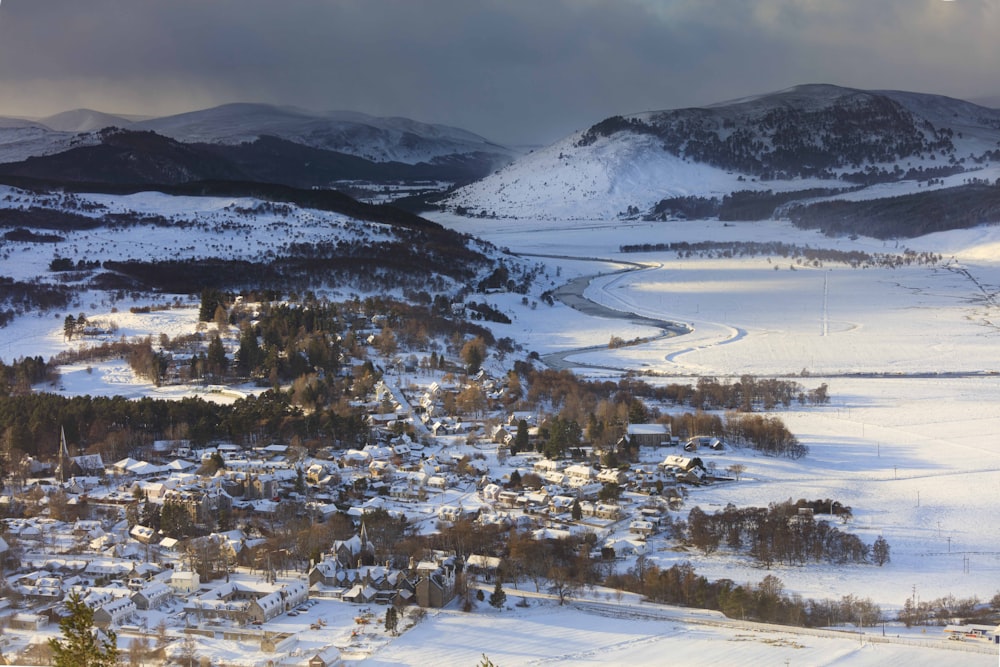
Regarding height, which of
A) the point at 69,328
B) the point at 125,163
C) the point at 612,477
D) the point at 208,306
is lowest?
the point at 612,477

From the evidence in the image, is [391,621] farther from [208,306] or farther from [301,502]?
[208,306]

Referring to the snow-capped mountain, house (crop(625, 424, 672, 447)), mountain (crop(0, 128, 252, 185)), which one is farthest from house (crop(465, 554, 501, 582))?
the snow-capped mountain

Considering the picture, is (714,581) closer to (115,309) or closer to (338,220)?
(115,309)

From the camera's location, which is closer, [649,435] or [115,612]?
[115,612]

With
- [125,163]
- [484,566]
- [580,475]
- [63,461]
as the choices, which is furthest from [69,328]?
[125,163]

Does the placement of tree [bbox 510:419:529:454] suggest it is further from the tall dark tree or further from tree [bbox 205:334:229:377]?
the tall dark tree

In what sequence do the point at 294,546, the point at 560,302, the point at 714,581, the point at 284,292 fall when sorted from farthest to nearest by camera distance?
the point at 560,302 → the point at 284,292 → the point at 294,546 → the point at 714,581

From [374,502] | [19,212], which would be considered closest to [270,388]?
[374,502]
